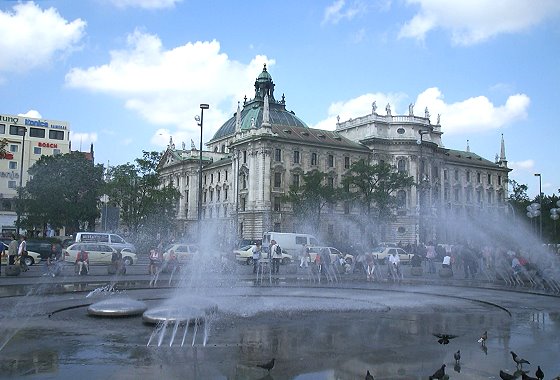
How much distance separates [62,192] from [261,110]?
42026 millimetres

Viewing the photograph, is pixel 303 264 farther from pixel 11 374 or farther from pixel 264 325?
pixel 11 374

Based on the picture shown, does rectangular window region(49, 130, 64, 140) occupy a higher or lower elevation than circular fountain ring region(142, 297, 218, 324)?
higher

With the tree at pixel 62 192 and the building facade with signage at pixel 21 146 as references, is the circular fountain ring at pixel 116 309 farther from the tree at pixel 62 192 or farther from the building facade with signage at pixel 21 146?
the building facade with signage at pixel 21 146

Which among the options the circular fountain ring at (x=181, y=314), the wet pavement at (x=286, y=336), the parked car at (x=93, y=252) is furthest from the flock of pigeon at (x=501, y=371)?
the parked car at (x=93, y=252)

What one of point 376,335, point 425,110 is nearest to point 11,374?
point 376,335

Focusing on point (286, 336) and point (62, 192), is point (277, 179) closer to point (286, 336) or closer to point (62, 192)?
point (62, 192)

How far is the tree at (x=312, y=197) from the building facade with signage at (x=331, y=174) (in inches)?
150

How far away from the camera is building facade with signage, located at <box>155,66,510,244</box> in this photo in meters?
75.2

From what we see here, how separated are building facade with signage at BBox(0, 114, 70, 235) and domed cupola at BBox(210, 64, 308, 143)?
1081 inches

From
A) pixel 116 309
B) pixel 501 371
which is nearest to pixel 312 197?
pixel 116 309

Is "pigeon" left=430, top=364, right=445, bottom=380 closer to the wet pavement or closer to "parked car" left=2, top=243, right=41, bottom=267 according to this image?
the wet pavement

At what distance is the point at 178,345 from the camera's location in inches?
386

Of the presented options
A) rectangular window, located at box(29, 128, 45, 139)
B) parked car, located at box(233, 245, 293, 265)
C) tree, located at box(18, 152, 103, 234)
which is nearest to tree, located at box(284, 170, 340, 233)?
tree, located at box(18, 152, 103, 234)

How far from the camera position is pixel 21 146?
88.6 metres
